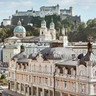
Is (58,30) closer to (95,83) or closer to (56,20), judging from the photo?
(56,20)

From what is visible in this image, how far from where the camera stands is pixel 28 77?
63000 mm

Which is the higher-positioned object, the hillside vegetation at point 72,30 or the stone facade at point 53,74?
the hillside vegetation at point 72,30

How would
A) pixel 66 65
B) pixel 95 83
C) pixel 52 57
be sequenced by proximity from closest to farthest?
pixel 95 83
pixel 66 65
pixel 52 57

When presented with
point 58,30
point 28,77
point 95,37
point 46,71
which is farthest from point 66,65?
point 58,30

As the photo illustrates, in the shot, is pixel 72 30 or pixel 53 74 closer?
pixel 53 74

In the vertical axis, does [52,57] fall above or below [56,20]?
below

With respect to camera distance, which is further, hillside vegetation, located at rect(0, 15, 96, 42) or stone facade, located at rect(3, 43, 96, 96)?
hillside vegetation, located at rect(0, 15, 96, 42)

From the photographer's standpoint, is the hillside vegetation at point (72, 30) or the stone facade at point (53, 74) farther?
the hillside vegetation at point (72, 30)

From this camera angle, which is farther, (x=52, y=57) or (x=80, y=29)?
(x=80, y=29)

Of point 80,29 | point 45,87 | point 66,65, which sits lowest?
point 45,87

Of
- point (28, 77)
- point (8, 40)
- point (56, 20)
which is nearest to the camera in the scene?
point (28, 77)

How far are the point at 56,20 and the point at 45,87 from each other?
5513 inches

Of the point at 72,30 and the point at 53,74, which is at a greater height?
the point at 72,30

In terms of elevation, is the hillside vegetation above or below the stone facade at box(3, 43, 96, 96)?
above
